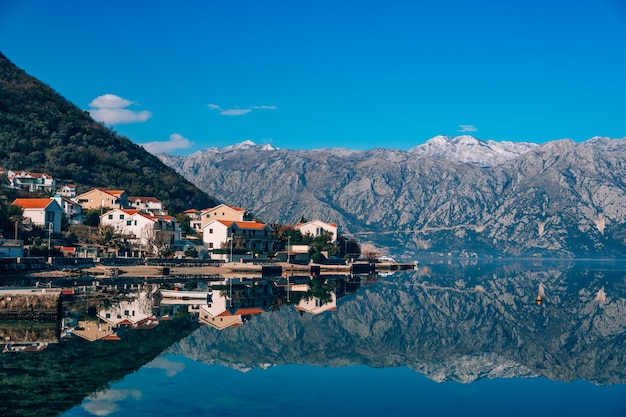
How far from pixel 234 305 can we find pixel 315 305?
738 centimetres

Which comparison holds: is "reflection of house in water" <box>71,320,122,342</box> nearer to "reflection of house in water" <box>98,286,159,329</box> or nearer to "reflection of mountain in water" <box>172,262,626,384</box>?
A: "reflection of house in water" <box>98,286,159,329</box>

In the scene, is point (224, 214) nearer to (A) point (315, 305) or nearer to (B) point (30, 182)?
(B) point (30, 182)

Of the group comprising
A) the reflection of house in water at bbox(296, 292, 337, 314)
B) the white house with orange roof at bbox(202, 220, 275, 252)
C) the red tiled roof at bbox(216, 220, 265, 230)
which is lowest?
the reflection of house in water at bbox(296, 292, 337, 314)

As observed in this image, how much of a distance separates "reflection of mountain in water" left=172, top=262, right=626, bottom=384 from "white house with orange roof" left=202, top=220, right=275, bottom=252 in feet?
134

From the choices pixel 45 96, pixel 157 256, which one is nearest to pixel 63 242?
pixel 157 256

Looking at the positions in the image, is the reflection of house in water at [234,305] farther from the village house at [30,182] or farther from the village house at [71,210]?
the village house at [30,182]

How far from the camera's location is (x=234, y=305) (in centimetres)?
5647

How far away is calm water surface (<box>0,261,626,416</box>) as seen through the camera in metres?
23.8

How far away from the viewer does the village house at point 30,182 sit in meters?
114

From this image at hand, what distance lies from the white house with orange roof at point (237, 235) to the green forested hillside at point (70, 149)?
27.4 meters

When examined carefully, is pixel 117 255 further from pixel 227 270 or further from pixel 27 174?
pixel 27 174

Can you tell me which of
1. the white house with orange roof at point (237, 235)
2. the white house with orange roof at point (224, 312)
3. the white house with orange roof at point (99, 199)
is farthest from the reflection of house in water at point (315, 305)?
the white house with orange roof at point (99, 199)

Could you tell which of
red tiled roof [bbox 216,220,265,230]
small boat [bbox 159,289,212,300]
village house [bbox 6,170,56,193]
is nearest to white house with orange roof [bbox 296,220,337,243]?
red tiled roof [bbox 216,220,265,230]

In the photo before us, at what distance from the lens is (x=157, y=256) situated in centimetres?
9300
